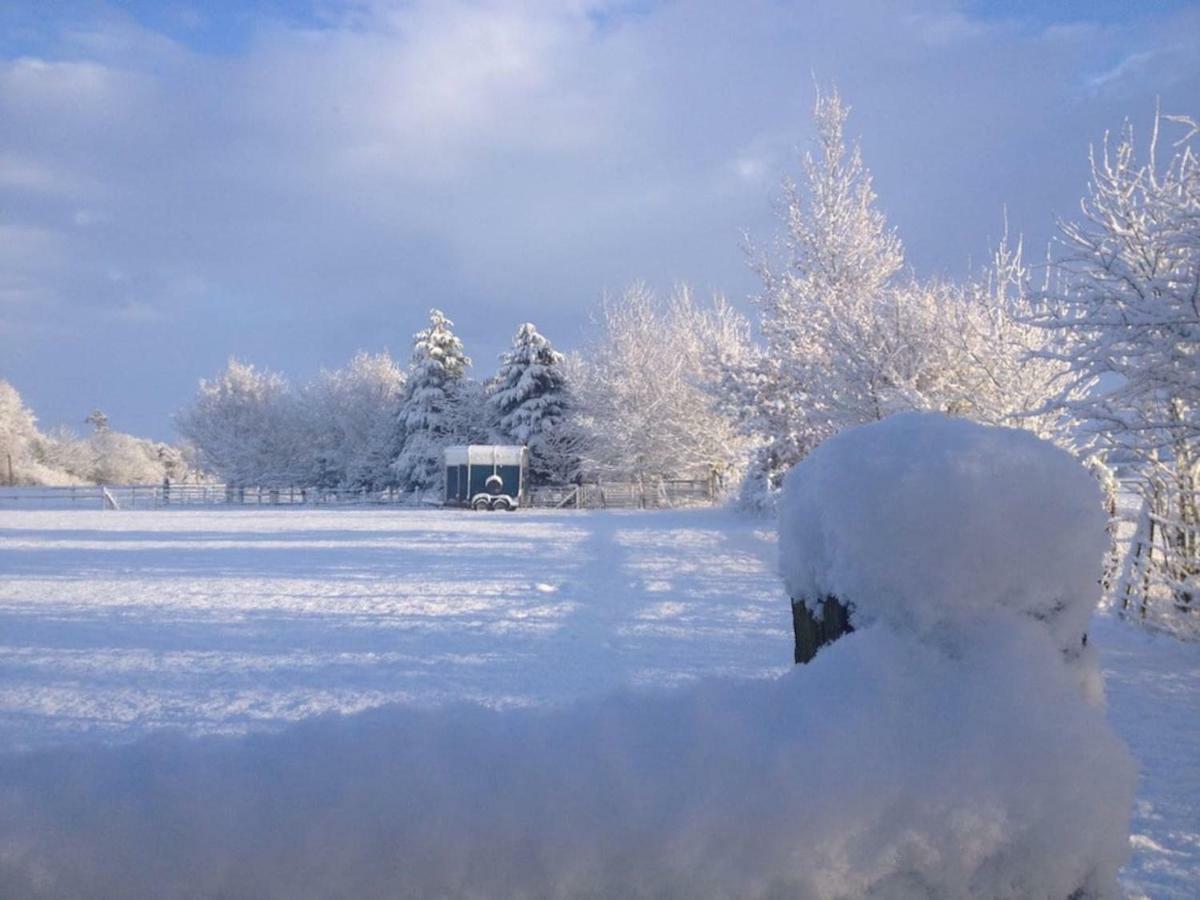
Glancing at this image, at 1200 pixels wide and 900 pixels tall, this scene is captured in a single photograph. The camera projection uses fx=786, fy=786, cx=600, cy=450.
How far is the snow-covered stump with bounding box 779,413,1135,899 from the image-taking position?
1.19 m

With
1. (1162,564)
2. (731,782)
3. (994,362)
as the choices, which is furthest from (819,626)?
(994,362)

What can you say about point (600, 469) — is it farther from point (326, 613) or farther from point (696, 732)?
point (696, 732)

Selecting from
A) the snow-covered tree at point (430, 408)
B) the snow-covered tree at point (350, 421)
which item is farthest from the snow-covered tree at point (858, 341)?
the snow-covered tree at point (350, 421)

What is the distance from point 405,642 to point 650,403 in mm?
31873

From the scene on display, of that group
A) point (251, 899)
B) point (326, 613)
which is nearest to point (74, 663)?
point (326, 613)

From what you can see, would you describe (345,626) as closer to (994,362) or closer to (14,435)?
(994,362)

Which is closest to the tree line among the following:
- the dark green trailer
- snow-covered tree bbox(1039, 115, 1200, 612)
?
snow-covered tree bbox(1039, 115, 1200, 612)

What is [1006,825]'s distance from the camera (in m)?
1.18

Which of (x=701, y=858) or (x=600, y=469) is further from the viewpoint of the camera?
(x=600, y=469)

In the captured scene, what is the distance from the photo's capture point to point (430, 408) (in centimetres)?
4919

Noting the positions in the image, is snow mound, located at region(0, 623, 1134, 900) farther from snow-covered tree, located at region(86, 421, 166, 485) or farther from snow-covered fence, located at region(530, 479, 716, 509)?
snow-covered tree, located at region(86, 421, 166, 485)

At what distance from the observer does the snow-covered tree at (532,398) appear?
46219 millimetres

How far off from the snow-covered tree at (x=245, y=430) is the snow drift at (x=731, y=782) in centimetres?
5892

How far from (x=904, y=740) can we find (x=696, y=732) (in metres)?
0.33
